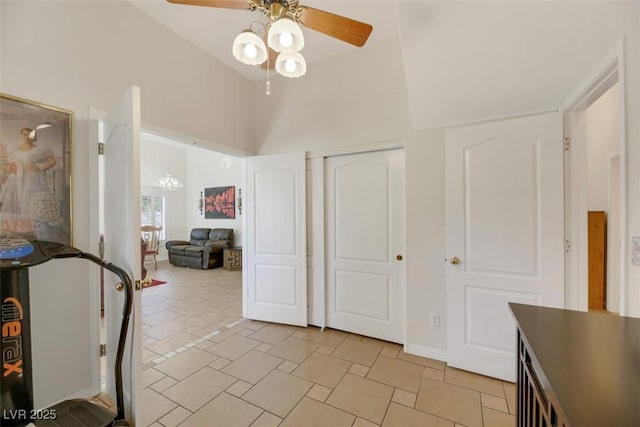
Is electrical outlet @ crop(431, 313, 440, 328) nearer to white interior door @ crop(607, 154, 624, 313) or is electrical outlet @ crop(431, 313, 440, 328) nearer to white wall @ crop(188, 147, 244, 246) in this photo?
white interior door @ crop(607, 154, 624, 313)

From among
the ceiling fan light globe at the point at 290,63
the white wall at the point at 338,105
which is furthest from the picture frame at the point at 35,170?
the white wall at the point at 338,105

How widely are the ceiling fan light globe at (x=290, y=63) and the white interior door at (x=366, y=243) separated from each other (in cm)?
134

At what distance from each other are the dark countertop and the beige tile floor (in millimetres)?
1149

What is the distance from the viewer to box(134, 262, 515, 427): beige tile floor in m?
1.70

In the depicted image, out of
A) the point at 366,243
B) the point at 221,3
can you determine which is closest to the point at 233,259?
the point at 366,243

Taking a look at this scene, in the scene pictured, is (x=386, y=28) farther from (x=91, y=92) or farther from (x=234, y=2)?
(x=91, y=92)

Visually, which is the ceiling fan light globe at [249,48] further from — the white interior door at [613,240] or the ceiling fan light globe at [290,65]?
the white interior door at [613,240]

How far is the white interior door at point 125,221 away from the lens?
139 cm

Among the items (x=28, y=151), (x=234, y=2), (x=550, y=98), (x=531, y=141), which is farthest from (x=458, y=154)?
(x=28, y=151)

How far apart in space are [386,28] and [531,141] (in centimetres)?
163

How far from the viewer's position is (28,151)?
1.60 m

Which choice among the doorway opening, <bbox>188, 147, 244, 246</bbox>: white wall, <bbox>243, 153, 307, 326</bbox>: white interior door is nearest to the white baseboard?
the doorway opening

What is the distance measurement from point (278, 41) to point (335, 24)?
1.22ft

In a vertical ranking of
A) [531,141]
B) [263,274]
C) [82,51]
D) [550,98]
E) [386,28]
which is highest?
[386,28]
